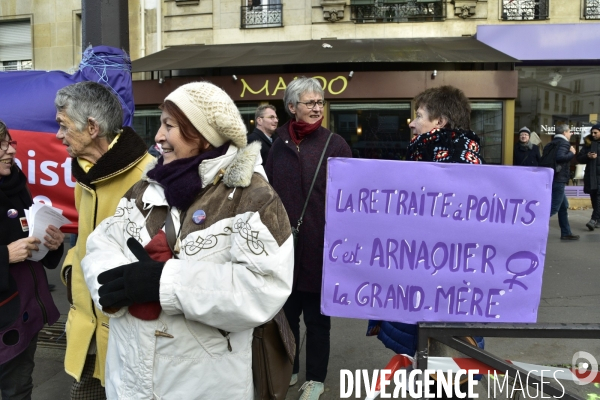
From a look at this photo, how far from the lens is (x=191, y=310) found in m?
1.53

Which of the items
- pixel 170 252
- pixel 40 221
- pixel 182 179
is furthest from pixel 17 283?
pixel 182 179

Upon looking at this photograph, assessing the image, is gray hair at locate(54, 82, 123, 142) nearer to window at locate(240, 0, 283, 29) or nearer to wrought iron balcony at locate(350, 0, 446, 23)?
wrought iron balcony at locate(350, 0, 446, 23)

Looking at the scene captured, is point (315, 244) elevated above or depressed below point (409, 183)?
below

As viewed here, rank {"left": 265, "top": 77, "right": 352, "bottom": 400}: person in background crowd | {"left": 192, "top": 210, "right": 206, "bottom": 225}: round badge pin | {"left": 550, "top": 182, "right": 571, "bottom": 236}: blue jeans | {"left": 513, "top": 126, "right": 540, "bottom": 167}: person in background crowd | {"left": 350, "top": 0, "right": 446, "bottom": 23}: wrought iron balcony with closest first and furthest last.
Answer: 1. {"left": 192, "top": 210, "right": 206, "bottom": 225}: round badge pin
2. {"left": 265, "top": 77, "right": 352, "bottom": 400}: person in background crowd
3. {"left": 550, "top": 182, "right": 571, "bottom": 236}: blue jeans
4. {"left": 513, "top": 126, "right": 540, "bottom": 167}: person in background crowd
5. {"left": 350, "top": 0, "right": 446, "bottom": 23}: wrought iron balcony

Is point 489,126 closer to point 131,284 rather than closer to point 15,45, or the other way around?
point 131,284

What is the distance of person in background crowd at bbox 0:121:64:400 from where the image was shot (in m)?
2.39

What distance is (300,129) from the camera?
309 cm

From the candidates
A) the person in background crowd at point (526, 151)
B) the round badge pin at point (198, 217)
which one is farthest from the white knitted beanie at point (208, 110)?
the person in background crowd at point (526, 151)

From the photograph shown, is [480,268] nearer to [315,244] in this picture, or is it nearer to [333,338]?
[315,244]

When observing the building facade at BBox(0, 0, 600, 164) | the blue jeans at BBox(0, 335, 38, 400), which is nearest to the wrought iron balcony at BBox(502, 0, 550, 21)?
the building facade at BBox(0, 0, 600, 164)

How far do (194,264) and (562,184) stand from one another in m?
7.72

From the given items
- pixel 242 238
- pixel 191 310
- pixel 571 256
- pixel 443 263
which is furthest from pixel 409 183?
pixel 571 256

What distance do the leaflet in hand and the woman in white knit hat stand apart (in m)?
0.76

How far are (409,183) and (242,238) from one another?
3.08 ft
